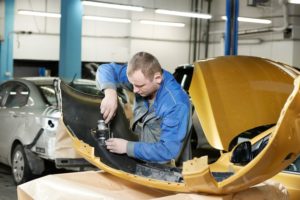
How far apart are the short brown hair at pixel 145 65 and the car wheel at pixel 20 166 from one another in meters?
4.17

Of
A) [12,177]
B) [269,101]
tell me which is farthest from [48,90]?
[269,101]

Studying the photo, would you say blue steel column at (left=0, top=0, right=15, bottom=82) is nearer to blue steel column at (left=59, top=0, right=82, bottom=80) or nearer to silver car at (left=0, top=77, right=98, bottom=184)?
blue steel column at (left=59, top=0, right=82, bottom=80)

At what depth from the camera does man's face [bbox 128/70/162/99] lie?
8.64ft

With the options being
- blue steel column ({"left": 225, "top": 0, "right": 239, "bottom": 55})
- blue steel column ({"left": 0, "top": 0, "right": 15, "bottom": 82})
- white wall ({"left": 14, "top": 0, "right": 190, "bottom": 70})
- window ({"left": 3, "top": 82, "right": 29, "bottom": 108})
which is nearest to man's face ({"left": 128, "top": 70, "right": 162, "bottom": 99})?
window ({"left": 3, "top": 82, "right": 29, "bottom": 108})

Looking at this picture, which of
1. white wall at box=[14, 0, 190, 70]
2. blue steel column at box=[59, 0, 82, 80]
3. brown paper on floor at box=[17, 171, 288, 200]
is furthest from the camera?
white wall at box=[14, 0, 190, 70]

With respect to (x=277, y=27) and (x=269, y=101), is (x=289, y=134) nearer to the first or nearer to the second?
(x=269, y=101)

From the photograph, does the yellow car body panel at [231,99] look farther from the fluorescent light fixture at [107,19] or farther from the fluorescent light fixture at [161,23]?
the fluorescent light fixture at [161,23]

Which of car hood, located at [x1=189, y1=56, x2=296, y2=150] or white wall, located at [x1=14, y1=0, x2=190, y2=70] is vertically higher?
white wall, located at [x1=14, y1=0, x2=190, y2=70]

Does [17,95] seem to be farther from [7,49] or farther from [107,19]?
[107,19]

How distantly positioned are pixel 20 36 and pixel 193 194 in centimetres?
1917

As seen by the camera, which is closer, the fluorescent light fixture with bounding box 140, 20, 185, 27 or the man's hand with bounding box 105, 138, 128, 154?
the man's hand with bounding box 105, 138, 128, 154

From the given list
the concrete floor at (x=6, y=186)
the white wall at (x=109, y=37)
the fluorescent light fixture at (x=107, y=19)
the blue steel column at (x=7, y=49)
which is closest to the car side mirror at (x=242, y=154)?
the concrete floor at (x=6, y=186)

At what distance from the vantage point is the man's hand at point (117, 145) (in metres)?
2.78

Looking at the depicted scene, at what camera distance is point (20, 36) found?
800 inches
